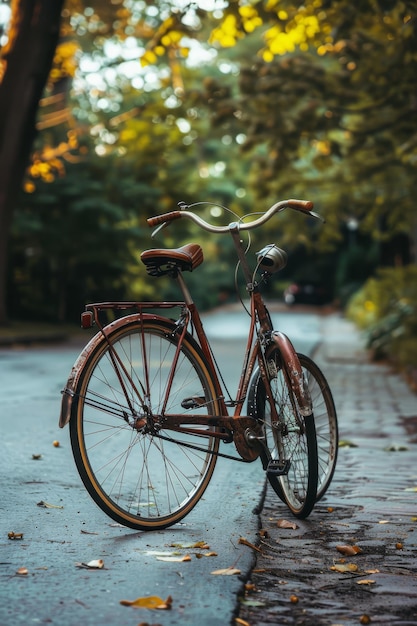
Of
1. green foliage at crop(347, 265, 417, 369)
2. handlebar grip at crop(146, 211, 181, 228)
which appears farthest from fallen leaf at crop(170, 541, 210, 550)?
green foliage at crop(347, 265, 417, 369)

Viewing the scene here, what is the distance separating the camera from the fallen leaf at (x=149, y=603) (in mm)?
3738

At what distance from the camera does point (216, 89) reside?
16.7m

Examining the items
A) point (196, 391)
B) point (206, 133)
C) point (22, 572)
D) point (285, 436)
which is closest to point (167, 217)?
point (196, 391)

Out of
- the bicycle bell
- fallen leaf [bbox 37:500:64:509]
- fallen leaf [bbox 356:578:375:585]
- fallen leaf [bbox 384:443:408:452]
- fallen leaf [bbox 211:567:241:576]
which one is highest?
the bicycle bell

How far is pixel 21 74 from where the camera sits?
21.4 meters

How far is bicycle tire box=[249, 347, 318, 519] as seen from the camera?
5.36 metres

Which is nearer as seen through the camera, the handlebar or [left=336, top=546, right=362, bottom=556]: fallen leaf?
[left=336, top=546, right=362, bottom=556]: fallen leaf

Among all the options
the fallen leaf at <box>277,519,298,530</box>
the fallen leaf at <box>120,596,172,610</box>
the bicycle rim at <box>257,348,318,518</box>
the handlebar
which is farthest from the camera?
the bicycle rim at <box>257,348,318,518</box>

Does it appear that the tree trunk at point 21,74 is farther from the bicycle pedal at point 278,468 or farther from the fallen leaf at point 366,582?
the fallen leaf at point 366,582

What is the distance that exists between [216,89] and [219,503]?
1171cm

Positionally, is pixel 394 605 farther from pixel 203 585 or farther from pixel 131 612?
pixel 131 612

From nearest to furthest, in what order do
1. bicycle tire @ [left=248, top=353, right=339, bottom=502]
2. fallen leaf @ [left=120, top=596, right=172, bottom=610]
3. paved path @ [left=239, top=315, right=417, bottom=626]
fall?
1. fallen leaf @ [left=120, top=596, right=172, bottom=610]
2. paved path @ [left=239, top=315, right=417, bottom=626]
3. bicycle tire @ [left=248, top=353, right=339, bottom=502]

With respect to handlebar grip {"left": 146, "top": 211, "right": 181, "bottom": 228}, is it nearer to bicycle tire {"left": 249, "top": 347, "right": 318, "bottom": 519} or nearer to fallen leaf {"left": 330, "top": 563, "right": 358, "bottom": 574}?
bicycle tire {"left": 249, "top": 347, "right": 318, "bottom": 519}

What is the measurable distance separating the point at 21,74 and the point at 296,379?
1736 cm
